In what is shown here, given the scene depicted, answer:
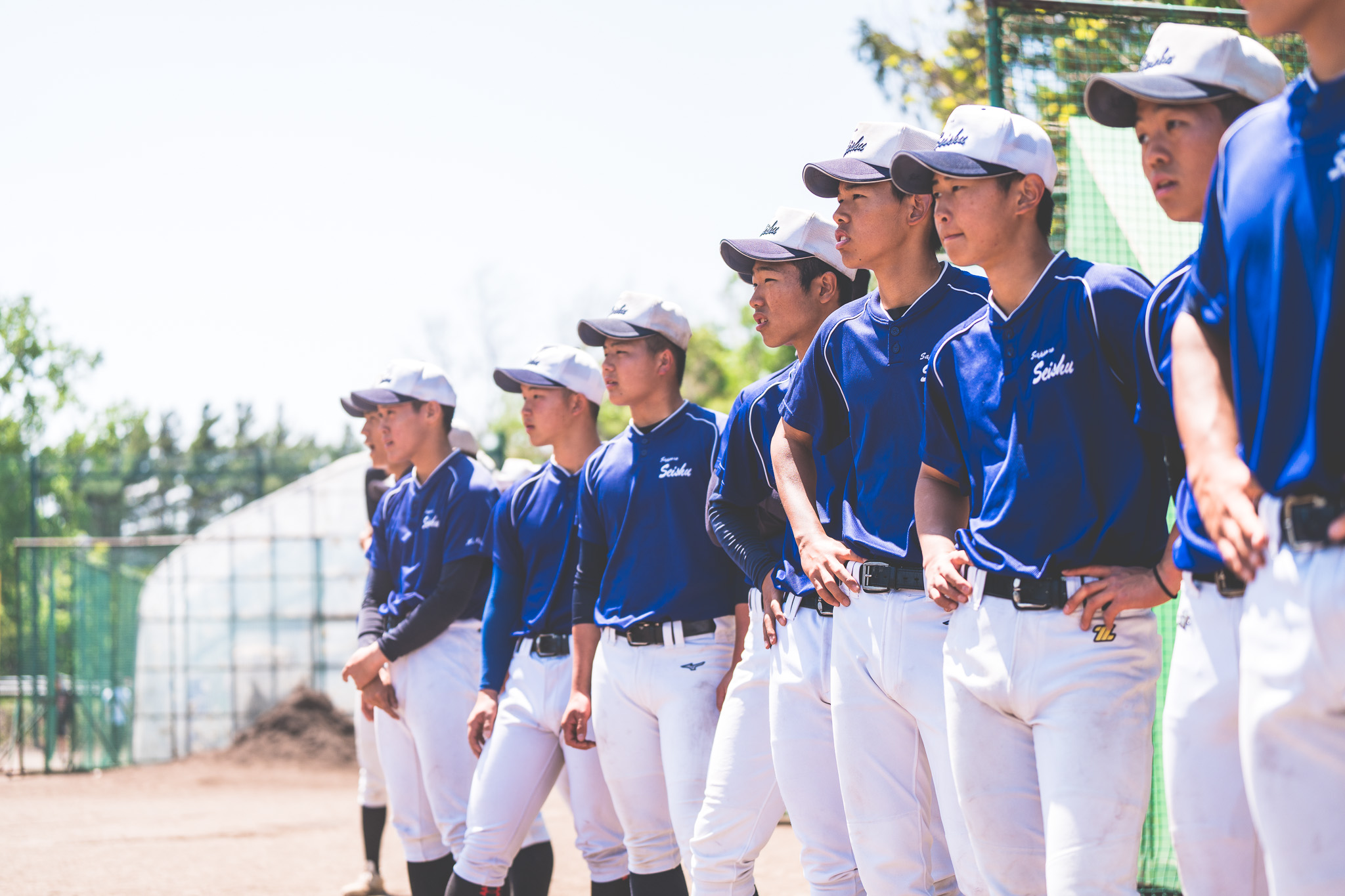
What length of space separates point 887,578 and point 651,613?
1389 millimetres

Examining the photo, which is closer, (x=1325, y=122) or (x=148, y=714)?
(x=1325, y=122)

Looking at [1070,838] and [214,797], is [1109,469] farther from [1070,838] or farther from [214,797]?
[214,797]

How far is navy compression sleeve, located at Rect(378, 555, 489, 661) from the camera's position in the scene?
225 inches

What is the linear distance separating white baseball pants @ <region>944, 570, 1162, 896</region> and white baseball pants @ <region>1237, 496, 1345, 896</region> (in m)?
0.67

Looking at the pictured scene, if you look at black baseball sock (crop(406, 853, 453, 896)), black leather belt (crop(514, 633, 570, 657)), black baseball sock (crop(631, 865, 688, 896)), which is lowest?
black baseball sock (crop(406, 853, 453, 896))

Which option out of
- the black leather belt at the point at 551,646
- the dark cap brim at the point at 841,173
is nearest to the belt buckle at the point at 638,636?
the black leather belt at the point at 551,646

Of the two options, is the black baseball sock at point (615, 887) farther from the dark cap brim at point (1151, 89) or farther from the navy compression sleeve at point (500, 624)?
the dark cap brim at point (1151, 89)

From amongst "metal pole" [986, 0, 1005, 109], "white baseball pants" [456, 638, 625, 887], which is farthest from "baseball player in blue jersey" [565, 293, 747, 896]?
"metal pole" [986, 0, 1005, 109]

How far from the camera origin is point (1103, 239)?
19.8ft

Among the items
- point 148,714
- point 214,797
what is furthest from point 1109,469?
point 148,714

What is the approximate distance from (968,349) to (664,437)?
194 cm

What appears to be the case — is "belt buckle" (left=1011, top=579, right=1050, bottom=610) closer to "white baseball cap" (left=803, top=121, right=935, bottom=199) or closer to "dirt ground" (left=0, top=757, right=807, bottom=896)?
"white baseball cap" (left=803, top=121, right=935, bottom=199)

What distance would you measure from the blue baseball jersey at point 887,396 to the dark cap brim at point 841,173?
1.10ft

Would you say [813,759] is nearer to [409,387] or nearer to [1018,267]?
[1018,267]
